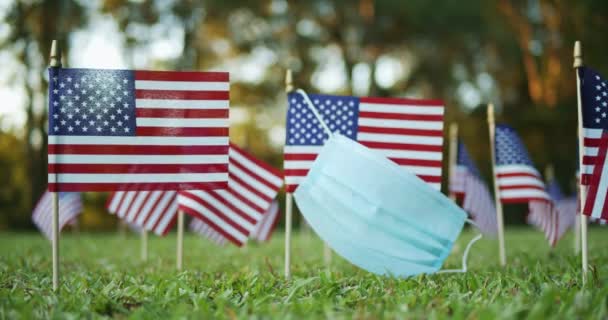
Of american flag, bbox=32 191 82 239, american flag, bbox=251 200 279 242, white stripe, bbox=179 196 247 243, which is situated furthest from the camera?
american flag, bbox=251 200 279 242

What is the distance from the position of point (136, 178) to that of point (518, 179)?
4848mm

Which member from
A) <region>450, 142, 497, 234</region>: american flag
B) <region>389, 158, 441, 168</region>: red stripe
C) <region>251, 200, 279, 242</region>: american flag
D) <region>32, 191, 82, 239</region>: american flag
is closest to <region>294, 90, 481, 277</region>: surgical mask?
<region>389, 158, 441, 168</region>: red stripe

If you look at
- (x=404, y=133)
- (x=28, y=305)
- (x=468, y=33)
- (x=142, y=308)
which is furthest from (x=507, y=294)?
(x=468, y=33)

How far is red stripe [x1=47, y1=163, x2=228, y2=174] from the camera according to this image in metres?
4.44

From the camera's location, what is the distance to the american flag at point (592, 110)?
4641mm

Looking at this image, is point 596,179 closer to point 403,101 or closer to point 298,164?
point 403,101

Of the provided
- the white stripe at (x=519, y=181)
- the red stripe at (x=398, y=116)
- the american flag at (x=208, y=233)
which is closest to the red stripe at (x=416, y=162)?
the red stripe at (x=398, y=116)

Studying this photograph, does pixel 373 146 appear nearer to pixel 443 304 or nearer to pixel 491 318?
pixel 443 304

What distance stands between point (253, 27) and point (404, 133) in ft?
60.9

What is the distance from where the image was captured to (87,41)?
2123 centimetres

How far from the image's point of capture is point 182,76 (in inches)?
188

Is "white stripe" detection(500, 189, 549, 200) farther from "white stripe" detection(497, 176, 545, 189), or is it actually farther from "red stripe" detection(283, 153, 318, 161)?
"red stripe" detection(283, 153, 318, 161)

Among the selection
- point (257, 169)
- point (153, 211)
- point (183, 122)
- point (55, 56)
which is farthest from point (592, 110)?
point (153, 211)

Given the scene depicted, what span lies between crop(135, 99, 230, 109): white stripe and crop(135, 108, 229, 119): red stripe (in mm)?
29
